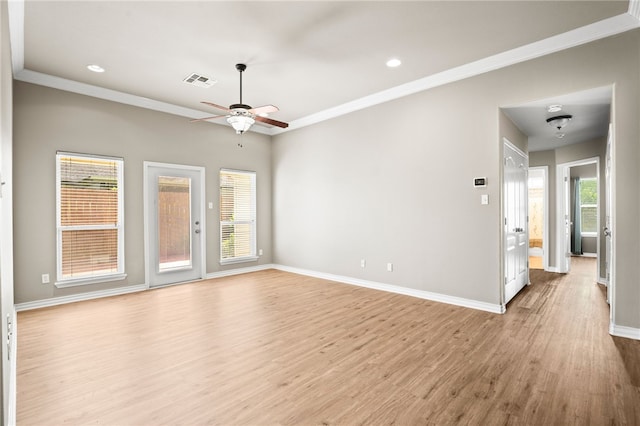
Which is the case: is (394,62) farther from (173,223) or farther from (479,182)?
(173,223)

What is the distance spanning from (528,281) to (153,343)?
5.84 m

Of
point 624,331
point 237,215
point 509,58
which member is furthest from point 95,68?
point 624,331

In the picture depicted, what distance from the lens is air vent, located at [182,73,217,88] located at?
180 inches

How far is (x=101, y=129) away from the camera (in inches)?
200

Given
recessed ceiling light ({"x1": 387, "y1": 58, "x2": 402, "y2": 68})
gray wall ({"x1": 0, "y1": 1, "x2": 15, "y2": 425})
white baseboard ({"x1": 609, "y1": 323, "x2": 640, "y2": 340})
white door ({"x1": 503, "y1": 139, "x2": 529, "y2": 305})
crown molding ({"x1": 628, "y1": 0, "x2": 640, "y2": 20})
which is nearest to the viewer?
gray wall ({"x1": 0, "y1": 1, "x2": 15, "y2": 425})

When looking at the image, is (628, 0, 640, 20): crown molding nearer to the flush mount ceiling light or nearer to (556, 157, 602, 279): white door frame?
the flush mount ceiling light

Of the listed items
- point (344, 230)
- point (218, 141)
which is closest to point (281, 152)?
point (218, 141)

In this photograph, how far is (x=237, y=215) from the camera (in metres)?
6.94

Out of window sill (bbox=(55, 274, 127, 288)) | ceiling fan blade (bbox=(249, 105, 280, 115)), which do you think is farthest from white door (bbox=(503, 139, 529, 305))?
window sill (bbox=(55, 274, 127, 288))

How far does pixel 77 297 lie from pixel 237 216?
305 cm

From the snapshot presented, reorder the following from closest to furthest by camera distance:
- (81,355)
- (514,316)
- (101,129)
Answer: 1. (81,355)
2. (514,316)
3. (101,129)

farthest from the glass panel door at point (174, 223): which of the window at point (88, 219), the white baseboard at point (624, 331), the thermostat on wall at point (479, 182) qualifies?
the white baseboard at point (624, 331)

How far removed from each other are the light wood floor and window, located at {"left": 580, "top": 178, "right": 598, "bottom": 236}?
21.5 feet

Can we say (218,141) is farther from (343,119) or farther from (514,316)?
(514,316)
